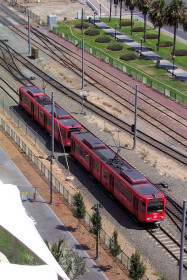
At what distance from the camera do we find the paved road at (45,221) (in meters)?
45.0

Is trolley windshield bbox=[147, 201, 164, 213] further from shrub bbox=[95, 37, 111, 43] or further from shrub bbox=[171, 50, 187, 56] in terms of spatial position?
shrub bbox=[95, 37, 111, 43]

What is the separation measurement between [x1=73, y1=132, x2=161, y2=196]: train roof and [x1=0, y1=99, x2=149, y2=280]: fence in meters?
4.29

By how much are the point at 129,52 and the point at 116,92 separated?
21547 mm

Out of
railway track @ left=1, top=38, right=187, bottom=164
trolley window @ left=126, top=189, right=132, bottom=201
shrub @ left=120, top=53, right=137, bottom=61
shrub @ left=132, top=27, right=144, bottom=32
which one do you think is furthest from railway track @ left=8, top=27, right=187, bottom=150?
trolley window @ left=126, top=189, right=132, bottom=201

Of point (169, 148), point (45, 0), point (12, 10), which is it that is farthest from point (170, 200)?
point (45, 0)

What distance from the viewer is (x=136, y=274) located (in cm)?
4241

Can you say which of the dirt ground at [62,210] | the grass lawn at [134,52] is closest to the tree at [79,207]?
the dirt ground at [62,210]

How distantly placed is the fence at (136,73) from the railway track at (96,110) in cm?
1135

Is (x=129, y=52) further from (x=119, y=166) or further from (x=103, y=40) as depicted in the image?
(x=119, y=166)

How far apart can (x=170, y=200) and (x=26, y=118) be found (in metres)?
26.0

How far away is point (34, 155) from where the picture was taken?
211 ft

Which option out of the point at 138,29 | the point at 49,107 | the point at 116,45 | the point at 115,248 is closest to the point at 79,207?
the point at 115,248

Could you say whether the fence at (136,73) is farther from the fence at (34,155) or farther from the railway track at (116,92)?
the fence at (34,155)

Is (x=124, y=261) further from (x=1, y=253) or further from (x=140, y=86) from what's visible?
(x=140, y=86)
